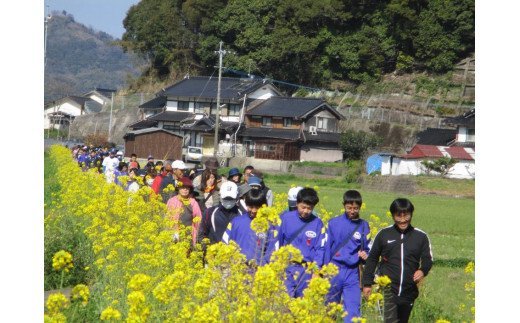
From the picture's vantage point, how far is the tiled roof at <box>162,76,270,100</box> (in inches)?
1101

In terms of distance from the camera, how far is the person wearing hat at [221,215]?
5574 mm

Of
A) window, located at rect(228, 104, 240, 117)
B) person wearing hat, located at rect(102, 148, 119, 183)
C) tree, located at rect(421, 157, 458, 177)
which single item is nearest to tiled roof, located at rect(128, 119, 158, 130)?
person wearing hat, located at rect(102, 148, 119, 183)

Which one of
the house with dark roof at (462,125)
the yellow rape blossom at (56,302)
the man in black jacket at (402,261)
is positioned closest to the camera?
the yellow rape blossom at (56,302)

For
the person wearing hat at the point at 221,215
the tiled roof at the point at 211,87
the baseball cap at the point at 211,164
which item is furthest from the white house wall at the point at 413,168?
the person wearing hat at the point at 221,215

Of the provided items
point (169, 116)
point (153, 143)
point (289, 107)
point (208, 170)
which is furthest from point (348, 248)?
point (289, 107)

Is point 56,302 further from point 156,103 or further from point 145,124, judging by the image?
point 156,103

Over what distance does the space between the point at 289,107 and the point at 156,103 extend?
1172cm

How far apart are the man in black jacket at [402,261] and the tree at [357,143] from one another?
83.2ft

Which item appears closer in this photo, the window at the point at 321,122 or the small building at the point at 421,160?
the small building at the point at 421,160

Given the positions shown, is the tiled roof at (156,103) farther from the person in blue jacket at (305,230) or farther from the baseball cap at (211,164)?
the person in blue jacket at (305,230)

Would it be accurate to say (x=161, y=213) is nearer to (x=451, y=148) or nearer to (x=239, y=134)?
(x=451, y=148)
